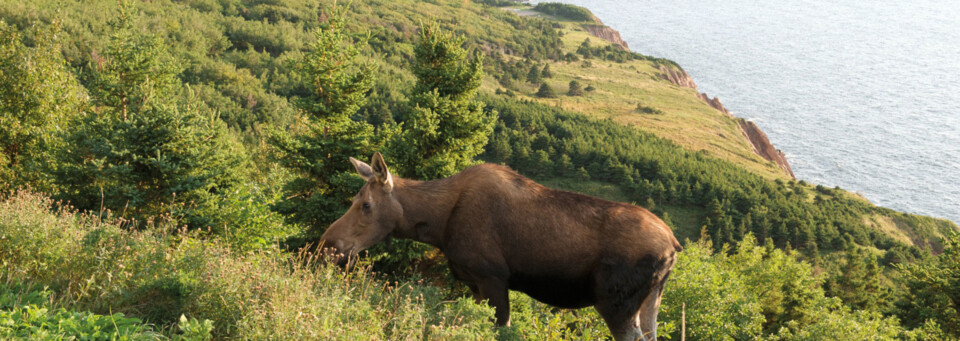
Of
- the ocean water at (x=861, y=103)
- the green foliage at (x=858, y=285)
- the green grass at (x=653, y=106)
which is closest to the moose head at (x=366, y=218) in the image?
the green foliage at (x=858, y=285)

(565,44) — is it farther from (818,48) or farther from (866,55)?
(866,55)

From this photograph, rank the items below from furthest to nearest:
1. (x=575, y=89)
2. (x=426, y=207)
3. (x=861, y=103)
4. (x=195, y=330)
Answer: (x=861, y=103)
(x=575, y=89)
(x=426, y=207)
(x=195, y=330)

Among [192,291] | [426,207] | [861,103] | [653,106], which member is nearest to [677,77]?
[653,106]

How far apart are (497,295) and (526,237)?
90cm

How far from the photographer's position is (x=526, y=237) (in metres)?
7.29

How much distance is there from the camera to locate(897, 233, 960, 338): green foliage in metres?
28.8

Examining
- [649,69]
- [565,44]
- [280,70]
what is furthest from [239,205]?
[565,44]

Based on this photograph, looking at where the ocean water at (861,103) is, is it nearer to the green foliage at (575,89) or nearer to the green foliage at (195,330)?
the green foliage at (575,89)

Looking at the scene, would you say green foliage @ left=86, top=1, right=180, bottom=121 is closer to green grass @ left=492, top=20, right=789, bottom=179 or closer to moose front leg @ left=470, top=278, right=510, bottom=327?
moose front leg @ left=470, top=278, right=510, bottom=327

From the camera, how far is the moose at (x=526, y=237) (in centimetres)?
684

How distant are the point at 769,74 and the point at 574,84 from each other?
7133 cm

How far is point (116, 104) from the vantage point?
970 inches

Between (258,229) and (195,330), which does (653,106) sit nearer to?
(258,229)

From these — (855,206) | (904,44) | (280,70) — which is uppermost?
(904,44)
